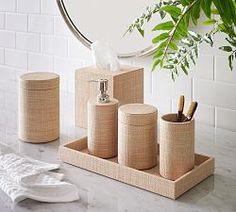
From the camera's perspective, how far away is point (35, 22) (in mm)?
1901

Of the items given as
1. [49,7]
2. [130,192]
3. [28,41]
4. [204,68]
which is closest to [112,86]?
[204,68]

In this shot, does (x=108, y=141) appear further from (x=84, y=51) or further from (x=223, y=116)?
(x=84, y=51)

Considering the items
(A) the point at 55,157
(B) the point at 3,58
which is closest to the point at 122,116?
(A) the point at 55,157

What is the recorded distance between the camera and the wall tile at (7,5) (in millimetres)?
1974

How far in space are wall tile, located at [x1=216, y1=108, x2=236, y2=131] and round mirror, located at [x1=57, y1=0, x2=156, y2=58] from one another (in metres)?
0.28

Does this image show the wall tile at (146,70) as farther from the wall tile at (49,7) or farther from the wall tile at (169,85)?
the wall tile at (49,7)

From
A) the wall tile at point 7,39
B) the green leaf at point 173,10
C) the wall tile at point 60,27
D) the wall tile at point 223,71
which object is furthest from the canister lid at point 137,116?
the wall tile at point 7,39

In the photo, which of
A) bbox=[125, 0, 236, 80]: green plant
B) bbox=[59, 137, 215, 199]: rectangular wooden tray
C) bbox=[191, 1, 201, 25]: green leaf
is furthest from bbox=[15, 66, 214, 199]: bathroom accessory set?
bbox=[191, 1, 201, 25]: green leaf

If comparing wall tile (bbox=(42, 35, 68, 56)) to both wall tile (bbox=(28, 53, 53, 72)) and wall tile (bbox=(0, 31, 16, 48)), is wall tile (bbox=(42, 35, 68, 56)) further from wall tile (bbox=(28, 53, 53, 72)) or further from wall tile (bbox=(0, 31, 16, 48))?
wall tile (bbox=(0, 31, 16, 48))

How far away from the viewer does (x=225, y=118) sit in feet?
4.74

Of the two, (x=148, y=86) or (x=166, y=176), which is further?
(x=148, y=86)

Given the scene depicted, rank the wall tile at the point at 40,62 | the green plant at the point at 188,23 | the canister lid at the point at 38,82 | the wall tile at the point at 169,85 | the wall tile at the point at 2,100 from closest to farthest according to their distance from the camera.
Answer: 1. the green plant at the point at 188,23
2. the canister lid at the point at 38,82
3. the wall tile at the point at 169,85
4. the wall tile at the point at 2,100
5. the wall tile at the point at 40,62

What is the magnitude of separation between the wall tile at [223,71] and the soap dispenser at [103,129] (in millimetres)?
402

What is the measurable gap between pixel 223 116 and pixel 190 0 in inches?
24.0
